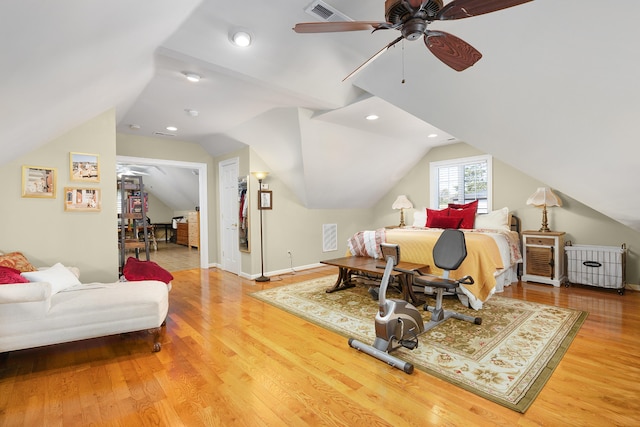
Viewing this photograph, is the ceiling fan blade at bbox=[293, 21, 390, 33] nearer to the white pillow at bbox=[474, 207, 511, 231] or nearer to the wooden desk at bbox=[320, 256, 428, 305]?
the wooden desk at bbox=[320, 256, 428, 305]

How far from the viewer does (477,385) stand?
6.42ft

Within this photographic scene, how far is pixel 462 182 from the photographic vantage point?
5820mm

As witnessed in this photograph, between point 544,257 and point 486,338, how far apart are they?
8.43ft

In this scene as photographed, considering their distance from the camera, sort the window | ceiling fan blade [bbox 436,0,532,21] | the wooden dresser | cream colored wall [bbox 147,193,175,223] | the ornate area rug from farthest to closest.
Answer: cream colored wall [bbox 147,193,175,223] < the wooden dresser < the window < the ornate area rug < ceiling fan blade [bbox 436,0,532,21]

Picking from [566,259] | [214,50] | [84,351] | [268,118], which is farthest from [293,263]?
[566,259]

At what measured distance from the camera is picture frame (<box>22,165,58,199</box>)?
3115 millimetres

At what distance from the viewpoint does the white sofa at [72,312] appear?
6.84ft

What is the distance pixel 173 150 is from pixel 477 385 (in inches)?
224

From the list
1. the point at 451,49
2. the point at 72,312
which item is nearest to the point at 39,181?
the point at 72,312

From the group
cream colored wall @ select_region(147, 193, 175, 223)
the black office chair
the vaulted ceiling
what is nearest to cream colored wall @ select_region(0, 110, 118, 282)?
the vaulted ceiling

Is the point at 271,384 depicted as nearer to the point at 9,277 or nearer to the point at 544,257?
the point at 9,277

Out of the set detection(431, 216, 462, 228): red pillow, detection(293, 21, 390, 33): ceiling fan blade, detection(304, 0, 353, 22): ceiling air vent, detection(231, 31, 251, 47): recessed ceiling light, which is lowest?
detection(431, 216, 462, 228): red pillow

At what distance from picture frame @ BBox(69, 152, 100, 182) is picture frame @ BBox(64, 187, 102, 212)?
126 millimetres

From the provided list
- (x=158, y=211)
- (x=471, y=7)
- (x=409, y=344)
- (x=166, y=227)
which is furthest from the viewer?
(x=158, y=211)
